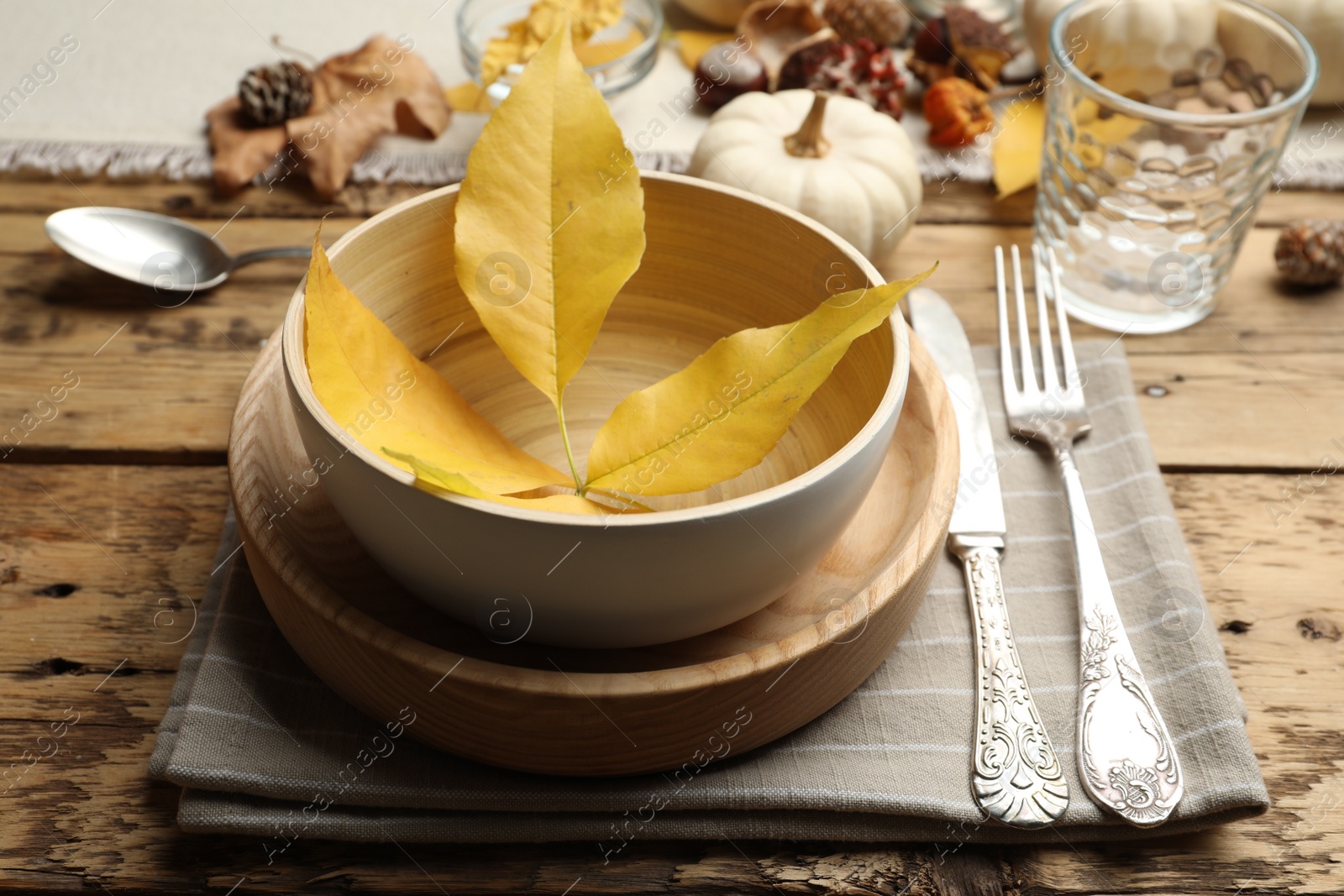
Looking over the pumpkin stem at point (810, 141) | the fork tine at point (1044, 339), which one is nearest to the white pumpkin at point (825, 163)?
the pumpkin stem at point (810, 141)

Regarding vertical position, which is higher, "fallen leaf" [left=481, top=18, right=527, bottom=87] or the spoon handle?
"fallen leaf" [left=481, top=18, right=527, bottom=87]

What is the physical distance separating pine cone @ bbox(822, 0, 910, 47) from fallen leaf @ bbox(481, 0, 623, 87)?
0.67ft

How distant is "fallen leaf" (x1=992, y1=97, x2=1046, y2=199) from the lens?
0.81 meters

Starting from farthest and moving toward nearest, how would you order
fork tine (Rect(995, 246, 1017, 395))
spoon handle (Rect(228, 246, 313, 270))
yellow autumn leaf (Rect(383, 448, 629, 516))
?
spoon handle (Rect(228, 246, 313, 270)), fork tine (Rect(995, 246, 1017, 395)), yellow autumn leaf (Rect(383, 448, 629, 516))

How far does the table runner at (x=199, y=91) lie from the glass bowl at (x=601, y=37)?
0.08 ft

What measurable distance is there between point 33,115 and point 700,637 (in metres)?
0.72

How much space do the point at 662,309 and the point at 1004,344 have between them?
207 mm

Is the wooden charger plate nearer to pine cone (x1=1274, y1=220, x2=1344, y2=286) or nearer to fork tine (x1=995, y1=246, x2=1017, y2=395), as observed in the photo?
fork tine (x1=995, y1=246, x2=1017, y2=395)

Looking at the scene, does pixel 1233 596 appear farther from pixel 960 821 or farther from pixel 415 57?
pixel 415 57

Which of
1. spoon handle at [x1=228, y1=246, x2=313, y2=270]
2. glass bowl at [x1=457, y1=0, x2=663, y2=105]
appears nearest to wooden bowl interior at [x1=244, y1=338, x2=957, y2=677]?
A: spoon handle at [x1=228, y1=246, x2=313, y2=270]

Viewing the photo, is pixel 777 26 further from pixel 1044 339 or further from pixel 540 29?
pixel 1044 339

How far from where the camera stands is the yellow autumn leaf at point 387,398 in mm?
391

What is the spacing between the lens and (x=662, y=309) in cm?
57

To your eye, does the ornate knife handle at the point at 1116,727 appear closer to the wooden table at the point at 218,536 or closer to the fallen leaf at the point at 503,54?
the wooden table at the point at 218,536
